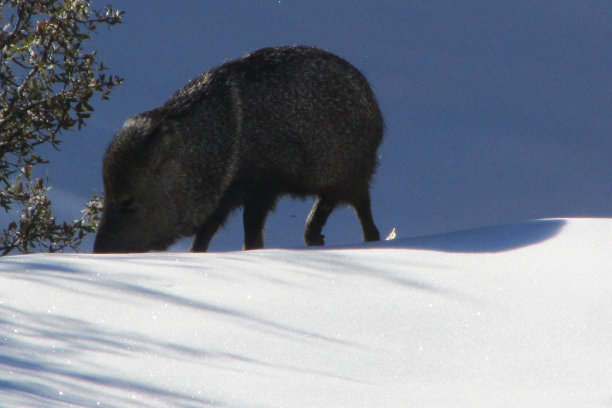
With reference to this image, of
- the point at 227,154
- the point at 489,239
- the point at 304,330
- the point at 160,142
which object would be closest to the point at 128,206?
the point at 160,142

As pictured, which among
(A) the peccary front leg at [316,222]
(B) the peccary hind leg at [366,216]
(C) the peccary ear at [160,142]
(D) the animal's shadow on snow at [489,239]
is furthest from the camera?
(A) the peccary front leg at [316,222]

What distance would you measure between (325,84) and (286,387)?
3.34 meters

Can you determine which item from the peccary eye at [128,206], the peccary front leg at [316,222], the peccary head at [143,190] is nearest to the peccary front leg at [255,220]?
the peccary head at [143,190]

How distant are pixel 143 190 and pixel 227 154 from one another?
537 millimetres

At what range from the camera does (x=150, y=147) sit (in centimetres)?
496

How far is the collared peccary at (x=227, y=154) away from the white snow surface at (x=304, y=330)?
1.31m

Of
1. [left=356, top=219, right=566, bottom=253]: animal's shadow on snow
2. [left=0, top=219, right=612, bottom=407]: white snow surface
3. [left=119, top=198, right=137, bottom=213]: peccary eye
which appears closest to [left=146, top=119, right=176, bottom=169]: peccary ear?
[left=119, top=198, right=137, bottom=213]: peccary eye

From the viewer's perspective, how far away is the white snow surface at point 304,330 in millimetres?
2068

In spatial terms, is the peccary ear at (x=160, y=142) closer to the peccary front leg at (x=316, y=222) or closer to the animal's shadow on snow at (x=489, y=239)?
the peccary front leg at (x=316, y=222)

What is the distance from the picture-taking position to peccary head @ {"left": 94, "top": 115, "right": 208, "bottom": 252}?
16.4ft

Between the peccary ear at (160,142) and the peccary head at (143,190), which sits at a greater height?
the peccary ear at (160,142)

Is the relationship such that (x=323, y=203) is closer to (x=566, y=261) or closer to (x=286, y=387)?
(x=566, y=261)

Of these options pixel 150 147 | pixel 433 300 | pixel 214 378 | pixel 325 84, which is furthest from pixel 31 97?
pixel 214 378

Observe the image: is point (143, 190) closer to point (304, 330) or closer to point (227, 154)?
point (227, 154)
